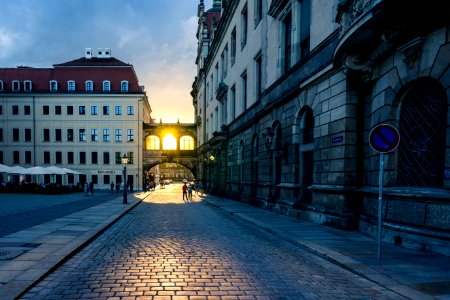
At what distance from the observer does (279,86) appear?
55.9 feet

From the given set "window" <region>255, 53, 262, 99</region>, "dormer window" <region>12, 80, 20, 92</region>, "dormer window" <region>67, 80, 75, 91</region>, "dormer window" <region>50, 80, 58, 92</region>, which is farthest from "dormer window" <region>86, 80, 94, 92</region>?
"window" <region>255, 53, 262, 99</region>

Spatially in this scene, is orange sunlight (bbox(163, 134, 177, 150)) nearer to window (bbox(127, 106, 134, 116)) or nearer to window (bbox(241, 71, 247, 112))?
window (bbox(127, 106, 134, 116))

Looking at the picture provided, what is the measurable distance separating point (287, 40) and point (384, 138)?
11.4 meters

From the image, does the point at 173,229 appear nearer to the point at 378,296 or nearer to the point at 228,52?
the point at 378,296

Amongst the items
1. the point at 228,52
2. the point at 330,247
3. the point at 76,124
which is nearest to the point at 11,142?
the point at 76,124

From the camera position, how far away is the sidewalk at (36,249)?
5.43m

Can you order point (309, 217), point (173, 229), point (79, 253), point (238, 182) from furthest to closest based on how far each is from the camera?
1. point (238, 182)
2. point (309, 217)
3. point (173, 229)
4. point (79, 253)

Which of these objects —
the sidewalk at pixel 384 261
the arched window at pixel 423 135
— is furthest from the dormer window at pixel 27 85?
the arched window at pixel 423 135

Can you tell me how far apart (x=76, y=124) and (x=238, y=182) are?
125 feet

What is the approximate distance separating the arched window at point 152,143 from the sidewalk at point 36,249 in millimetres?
43215

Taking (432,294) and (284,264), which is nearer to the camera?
(432,294)

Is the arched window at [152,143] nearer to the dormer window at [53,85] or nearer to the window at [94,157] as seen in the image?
the window at [94,157]

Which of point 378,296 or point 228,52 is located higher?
point 228,52

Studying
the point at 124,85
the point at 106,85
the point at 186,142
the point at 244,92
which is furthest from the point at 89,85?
the point at 244,92
